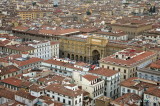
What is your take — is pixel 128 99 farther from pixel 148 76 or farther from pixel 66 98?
pixel 148 76

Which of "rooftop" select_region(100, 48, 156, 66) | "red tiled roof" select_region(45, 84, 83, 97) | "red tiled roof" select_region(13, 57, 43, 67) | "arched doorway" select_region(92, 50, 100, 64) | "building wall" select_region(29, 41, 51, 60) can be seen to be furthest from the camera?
"arched doorway" select_region(92, 50, 100, 64)

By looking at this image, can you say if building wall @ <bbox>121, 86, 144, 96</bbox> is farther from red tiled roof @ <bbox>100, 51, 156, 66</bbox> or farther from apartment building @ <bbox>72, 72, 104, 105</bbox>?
red tiled roof @ <bbox>100, 51, 156, 66</bbox>

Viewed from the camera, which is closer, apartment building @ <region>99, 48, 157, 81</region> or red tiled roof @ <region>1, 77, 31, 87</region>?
red tiled roof @ <region>1, 77, 31, 87</region>

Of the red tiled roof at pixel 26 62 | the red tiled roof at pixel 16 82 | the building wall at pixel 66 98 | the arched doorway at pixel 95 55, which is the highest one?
the red tiled roof at pixel 26 62

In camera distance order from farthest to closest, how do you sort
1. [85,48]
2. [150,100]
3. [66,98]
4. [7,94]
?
[85,48] < [7,94] < [66,98] < [150,100]

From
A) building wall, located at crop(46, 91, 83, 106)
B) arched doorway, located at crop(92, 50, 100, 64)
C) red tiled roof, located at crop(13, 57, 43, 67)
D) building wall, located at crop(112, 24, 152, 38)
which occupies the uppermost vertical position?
building wall, located at crop(112, 24, 152, 38)

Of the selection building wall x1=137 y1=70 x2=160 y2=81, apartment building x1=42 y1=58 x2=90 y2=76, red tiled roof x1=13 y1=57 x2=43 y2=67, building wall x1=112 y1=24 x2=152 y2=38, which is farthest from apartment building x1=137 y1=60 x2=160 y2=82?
building wall x1=112 y1=24 x2=152 y2=38

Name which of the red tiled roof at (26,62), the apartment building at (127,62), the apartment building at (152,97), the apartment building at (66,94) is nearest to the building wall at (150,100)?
the apartment building at (152,97)

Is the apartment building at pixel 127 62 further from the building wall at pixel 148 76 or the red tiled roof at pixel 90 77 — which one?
the red tiled roof at pixel 90 77

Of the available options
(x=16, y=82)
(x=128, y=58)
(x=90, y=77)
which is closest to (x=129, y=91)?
(x=90, y=77)

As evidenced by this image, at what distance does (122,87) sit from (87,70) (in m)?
12.9

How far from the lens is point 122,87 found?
66875mm

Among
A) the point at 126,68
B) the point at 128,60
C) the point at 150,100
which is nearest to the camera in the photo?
the point at 150,100

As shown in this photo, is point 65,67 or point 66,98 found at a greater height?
point 65,67
